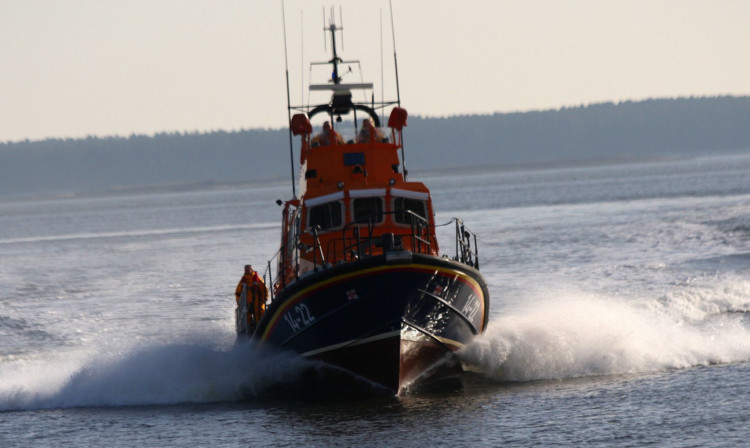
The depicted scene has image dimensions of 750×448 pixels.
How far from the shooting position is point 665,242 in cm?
3791

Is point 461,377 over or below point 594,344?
below

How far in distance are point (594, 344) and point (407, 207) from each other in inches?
144

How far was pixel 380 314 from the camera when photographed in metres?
14.5

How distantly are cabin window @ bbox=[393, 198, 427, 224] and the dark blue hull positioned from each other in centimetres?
153

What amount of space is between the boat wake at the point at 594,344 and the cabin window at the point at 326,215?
8.81 ft

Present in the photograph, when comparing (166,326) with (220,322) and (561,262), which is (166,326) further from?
(561,262)

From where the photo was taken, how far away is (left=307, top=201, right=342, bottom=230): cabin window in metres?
16.4

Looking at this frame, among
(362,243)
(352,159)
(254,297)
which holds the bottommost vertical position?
(254,297)

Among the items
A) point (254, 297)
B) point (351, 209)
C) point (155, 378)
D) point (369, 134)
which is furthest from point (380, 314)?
point (369, 134)

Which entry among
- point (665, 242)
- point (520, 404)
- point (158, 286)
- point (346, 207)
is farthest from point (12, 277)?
point (520, 404)

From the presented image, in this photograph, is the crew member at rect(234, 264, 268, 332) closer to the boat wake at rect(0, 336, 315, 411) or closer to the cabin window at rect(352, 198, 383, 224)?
the boat wake at rect(0, 336, 315, 411)

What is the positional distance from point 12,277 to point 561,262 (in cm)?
1895

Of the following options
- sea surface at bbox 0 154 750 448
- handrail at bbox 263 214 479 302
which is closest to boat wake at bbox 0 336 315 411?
sea surface at bbox 0 154 750 448

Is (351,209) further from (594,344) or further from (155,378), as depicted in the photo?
(594,344)
